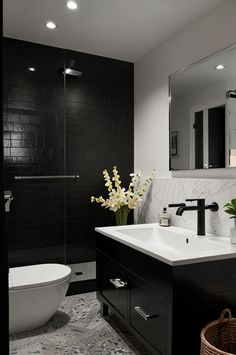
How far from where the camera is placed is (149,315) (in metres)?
1.64

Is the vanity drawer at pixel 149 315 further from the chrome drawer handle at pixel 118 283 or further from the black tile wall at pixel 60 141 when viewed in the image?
the black tile wall at pixel 60 141

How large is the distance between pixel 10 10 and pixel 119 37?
0.93 metres

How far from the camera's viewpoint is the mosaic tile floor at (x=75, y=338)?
6.34 ft

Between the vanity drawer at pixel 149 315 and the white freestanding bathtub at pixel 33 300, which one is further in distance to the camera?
the white freestanding bathtub at pixel 33 300

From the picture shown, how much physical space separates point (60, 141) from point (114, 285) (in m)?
1.56

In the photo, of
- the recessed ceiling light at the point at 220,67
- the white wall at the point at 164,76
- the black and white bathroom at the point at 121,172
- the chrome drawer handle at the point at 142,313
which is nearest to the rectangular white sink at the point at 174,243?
the black and white bathroom at the point at 121,172

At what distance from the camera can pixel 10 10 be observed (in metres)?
2.22

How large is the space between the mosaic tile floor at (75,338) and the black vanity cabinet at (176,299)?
29 centimetres

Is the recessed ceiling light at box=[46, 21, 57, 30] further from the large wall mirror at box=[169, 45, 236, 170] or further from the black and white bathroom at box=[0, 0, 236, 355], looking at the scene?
the large wall mirror at box=[169, 45, 236, 170]

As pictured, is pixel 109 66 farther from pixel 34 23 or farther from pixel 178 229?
pixel 178 229

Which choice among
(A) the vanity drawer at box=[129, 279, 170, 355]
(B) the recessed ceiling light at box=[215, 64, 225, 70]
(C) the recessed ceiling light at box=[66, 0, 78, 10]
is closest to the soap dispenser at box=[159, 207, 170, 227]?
(A) the vanity drawer at box=[129, 279, 170, 355]

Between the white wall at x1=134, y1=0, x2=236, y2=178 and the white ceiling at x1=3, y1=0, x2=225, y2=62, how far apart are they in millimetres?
91

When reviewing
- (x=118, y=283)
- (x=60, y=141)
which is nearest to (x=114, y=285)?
(x=118, y=283)

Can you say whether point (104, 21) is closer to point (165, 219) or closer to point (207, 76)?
point (207, 76)
